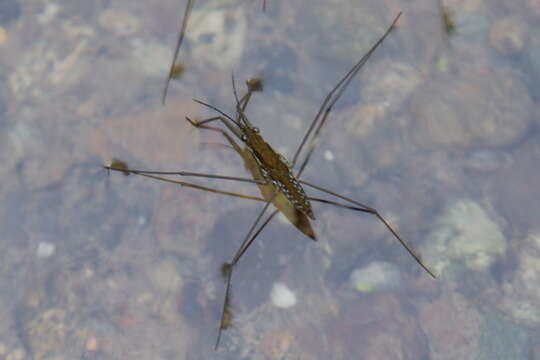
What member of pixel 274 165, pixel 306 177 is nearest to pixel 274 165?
pixel 274 165

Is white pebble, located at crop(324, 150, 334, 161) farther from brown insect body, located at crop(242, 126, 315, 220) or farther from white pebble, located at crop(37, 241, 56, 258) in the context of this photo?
white pebble, located at crop(37, 241, 56, 258)

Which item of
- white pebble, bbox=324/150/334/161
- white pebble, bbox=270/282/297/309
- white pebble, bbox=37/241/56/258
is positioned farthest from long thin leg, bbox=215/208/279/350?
white pebble, bbox=37/241/56/258

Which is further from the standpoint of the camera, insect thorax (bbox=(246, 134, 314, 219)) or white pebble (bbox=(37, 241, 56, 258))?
white pebble (bbox=(37, 241, 56, 258))

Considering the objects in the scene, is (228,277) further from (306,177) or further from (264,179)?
(306,177)

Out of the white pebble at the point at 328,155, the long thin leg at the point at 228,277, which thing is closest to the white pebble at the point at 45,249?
the long thin leg at the point at 228,277

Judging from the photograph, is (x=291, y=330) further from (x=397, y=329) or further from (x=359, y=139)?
(x=359, y=139)

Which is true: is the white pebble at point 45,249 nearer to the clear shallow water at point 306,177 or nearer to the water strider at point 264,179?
the clear shallow water at point 306,177
